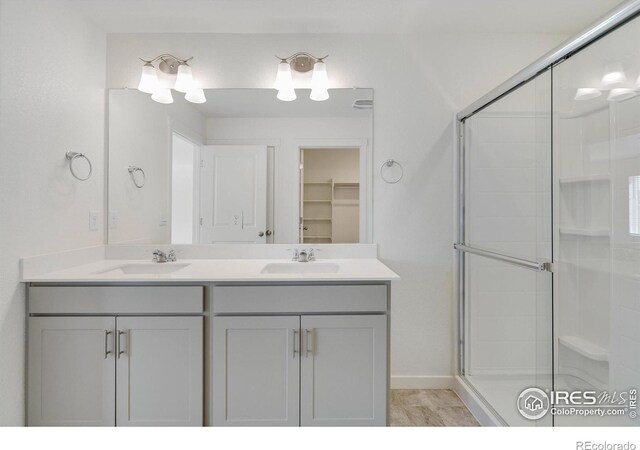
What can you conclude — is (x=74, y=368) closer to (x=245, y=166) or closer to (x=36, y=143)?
(x=36, y=143)

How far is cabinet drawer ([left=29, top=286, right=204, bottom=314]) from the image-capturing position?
179 cm

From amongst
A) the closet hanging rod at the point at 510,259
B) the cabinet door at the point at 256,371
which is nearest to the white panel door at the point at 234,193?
the cabinet door at the point at 256,371

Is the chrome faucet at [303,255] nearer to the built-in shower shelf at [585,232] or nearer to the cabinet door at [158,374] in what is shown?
the cabinet door at [158,374]

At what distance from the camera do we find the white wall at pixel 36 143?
5.47ft

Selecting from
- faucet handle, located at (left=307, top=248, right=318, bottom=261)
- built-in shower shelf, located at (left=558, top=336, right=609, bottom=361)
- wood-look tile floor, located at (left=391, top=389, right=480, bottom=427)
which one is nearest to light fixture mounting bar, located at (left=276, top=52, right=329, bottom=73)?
faucet handle, located at (left=307, top=248, right=318, bottom=261)

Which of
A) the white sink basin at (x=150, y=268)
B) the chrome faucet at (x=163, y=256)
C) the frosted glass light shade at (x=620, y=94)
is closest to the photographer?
the frosted glass light shade at (x=620, y=94)

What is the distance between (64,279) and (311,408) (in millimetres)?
1348

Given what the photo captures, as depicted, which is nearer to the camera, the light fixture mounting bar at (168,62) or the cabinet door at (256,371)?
the cabinet door at (256,371)

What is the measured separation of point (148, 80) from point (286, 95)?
89 cm

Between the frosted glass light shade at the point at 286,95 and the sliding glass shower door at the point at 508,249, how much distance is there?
115 centimetres

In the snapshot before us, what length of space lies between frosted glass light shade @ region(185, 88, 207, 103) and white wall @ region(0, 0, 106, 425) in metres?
0.57

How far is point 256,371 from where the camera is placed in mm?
1784
